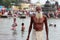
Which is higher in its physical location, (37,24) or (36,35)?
(37,24)

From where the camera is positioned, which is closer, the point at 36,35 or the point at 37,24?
the point at 36,35

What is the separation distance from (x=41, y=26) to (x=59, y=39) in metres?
8.00

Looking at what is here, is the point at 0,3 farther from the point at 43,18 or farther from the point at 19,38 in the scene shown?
the point at 43,18

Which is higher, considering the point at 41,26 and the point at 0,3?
the point at 41,26

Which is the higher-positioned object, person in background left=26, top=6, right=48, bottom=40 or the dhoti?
person in background left=26, top=6, right=48, bottom=40

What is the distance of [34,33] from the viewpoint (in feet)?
31.7

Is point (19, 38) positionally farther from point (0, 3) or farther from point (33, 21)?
point (0, 3)

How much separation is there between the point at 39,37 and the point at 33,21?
471mm

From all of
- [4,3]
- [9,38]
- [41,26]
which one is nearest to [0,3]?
[4,3]

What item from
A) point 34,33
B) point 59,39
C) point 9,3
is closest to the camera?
point 34,33

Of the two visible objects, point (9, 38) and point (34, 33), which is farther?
point (9, 38)

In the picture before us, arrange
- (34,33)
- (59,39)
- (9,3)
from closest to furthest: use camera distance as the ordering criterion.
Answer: (34,33) → (59,39) → (9,3)

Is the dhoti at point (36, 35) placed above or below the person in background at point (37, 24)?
below

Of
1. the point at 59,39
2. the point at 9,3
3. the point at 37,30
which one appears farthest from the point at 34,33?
→ the point at 9,3
